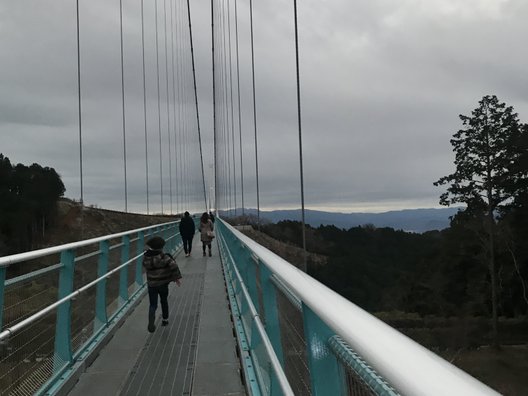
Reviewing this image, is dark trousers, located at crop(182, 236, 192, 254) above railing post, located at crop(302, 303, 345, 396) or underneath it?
underneath

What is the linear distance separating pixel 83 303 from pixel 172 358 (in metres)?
0.84

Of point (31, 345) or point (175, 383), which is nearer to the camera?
point (31, 345)

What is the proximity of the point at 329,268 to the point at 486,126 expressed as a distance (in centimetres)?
2607

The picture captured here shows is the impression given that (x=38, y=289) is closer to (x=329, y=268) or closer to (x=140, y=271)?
(x=140, y=271)

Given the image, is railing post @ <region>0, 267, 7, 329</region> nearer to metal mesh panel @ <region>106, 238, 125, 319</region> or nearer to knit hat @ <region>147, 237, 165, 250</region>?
metal mesh panel @ <region>106, 238, 125, 319</region>

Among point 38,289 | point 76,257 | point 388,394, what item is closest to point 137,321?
point 76,257

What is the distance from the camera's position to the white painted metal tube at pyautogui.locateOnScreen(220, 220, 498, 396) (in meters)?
0.64

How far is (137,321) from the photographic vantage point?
239 inches

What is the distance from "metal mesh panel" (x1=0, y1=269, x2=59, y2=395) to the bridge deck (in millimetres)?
402

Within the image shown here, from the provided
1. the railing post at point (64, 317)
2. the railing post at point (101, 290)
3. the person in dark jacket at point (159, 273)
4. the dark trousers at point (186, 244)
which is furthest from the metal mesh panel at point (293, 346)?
the dark trousers at point (186, 244)

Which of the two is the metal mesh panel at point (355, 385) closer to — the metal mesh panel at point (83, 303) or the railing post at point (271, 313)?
the railing post at point (271, 313)

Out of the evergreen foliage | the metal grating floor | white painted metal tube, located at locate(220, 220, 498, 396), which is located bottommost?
the metal grating floor

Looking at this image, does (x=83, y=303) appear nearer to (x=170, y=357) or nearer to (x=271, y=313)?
(x=170, y=357)

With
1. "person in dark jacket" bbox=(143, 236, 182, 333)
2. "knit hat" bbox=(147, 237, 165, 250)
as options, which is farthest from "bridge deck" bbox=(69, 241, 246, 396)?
"knit hat" bbox=(147, 237, 165, 250)
